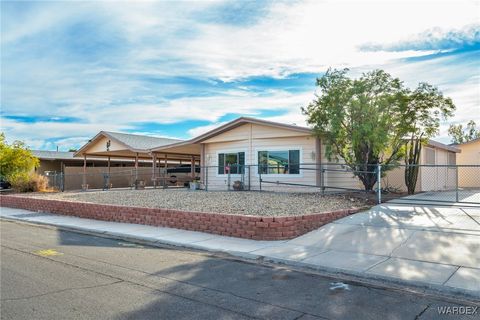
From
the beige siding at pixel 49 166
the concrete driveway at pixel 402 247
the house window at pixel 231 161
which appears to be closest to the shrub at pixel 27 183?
the house window at pixel 231 161

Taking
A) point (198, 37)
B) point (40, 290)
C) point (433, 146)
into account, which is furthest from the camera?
point (433, 146)

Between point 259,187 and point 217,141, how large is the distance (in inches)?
156

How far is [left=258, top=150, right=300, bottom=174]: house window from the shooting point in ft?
61.0

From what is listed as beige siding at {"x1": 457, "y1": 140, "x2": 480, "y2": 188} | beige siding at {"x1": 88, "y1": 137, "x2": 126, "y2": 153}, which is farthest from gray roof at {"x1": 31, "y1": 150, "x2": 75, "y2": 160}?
beige siding at {"x1": 457, "y1": 140, "x2": 480, "y2": 188}

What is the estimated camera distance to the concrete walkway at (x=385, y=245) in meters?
6.36

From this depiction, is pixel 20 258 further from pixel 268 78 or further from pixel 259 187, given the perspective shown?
pixel 268 78

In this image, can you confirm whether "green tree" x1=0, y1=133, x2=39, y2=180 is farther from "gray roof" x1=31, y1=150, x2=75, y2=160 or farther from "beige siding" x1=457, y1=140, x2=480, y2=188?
"beige siding" x1=457, y1=140, x2=480, y2=188

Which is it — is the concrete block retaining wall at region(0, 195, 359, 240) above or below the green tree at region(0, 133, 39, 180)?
below

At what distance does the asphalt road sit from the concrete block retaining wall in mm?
1776

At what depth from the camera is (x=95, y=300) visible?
5.29 meters

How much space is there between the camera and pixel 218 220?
1039 centimetres

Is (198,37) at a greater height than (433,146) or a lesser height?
greater

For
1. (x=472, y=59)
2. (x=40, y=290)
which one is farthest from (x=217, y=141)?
(x=40, y=290)

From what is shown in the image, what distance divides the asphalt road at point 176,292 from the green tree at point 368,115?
29.5 feet
